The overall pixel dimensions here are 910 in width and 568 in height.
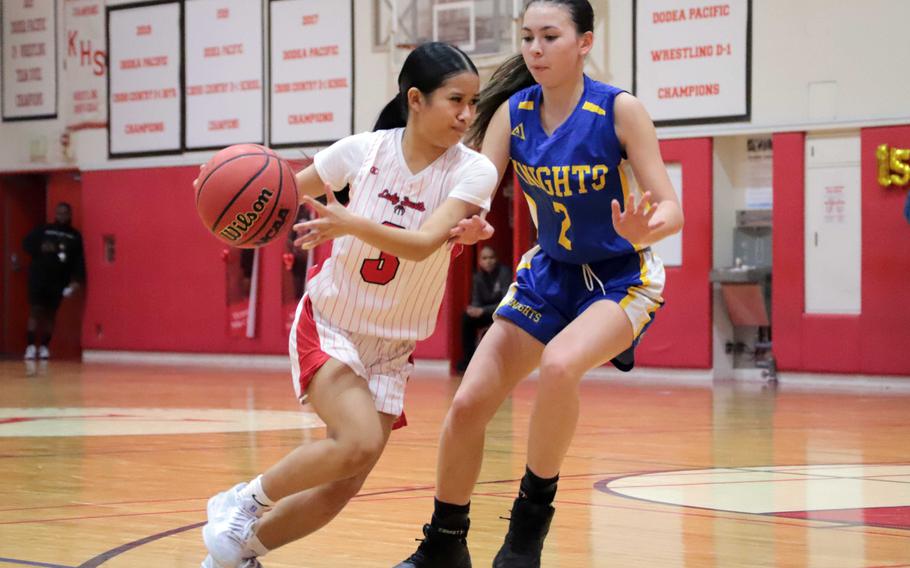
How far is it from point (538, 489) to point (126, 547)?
1.44 meters

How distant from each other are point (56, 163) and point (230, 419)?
10.9 m

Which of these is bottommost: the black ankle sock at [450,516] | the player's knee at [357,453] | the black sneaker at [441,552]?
the black sneaker at [441,552]

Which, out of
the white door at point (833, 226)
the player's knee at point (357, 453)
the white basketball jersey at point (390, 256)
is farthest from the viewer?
the white door at point (833, 226)

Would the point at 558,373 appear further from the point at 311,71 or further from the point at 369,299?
the point at 311,71

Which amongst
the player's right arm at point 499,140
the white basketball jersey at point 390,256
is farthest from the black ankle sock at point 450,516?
the player's right arm at point 499,140

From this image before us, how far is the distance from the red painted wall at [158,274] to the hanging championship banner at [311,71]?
1.59 m

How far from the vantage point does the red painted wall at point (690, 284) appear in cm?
1426

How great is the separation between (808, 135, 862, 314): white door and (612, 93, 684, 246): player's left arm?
32.5 feet

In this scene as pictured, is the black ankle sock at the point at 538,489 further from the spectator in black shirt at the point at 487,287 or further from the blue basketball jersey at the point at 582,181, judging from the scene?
the spectator in black shirt at the point at 487,287

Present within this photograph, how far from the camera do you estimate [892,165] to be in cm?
1321

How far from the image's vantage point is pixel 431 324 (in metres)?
4.09

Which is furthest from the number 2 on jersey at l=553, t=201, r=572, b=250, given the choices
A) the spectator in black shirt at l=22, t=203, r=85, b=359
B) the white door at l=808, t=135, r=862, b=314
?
the spectator in black shirt at l=22, t=203, r=85, b=359

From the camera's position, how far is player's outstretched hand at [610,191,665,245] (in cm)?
385

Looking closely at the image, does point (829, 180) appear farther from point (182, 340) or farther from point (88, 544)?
point (88, 544)
